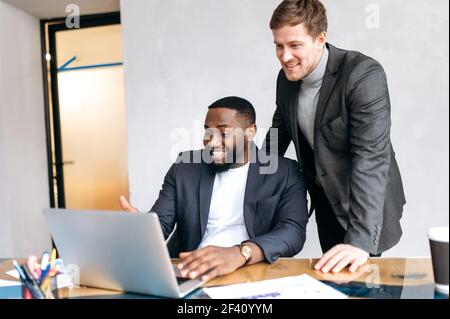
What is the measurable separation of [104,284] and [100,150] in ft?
11.2

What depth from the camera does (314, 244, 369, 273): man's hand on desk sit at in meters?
1.39

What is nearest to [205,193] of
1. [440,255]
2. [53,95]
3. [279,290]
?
Answer: [279,290]

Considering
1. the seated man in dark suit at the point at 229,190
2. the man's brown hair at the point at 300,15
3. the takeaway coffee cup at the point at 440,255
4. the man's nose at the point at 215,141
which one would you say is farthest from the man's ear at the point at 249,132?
the takeaway coffee cup at the point at 440,255

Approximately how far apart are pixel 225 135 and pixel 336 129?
0.45 meters

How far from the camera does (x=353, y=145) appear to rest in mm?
→ 1793

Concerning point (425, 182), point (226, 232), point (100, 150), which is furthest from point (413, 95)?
point (100, 150)

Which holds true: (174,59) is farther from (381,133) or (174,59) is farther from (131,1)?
(381,133)

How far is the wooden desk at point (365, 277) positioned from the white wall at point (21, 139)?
8.72 ft

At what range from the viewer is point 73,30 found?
14.5ft

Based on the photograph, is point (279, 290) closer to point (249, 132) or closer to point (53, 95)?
point (249, 132)

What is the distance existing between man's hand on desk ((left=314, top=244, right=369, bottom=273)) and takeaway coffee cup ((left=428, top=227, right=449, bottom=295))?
0.25m

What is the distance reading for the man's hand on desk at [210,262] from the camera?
131 centimetres

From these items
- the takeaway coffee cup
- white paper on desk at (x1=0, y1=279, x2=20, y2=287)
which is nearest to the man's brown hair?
the takeaway coffee cup

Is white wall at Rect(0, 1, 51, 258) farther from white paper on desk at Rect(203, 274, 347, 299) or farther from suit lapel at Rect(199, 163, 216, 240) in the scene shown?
white paper on desk at Rect(203, 274, 347, 299)
